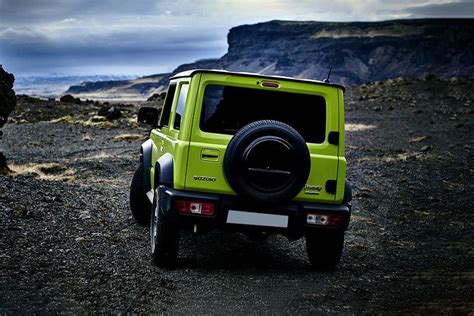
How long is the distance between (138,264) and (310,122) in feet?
8.35

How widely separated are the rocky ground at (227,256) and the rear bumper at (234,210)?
1.98 feet

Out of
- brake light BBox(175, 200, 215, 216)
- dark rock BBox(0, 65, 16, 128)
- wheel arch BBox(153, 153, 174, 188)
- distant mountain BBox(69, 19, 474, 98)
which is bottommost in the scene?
brake light BBox(175, 200, 215, 216)

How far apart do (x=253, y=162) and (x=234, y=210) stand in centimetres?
58

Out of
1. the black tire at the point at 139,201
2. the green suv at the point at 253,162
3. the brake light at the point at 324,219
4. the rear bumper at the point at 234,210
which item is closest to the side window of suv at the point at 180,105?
the green suv at the point at 253,162

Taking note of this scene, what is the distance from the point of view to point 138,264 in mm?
6723

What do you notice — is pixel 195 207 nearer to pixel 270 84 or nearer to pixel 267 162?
pixel 267 162

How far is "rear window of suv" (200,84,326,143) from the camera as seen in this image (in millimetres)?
6289

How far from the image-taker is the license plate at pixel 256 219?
610 cm

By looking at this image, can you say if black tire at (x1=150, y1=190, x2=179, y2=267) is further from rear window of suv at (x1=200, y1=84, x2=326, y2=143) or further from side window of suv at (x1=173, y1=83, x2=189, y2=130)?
rear window of suv at (x1=200, y1=84, x2=326, y2=143)

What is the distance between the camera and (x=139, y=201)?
8.90 m

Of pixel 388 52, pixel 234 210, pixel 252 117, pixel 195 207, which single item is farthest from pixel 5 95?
pixel 388 52

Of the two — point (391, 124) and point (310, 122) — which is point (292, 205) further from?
point (391, 124)

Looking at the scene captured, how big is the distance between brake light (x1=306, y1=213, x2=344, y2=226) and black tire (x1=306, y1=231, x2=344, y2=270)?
285 mm

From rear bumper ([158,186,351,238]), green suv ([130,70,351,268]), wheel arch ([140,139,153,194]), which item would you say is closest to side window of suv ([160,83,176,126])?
wheel arch ([140,139,153,194])
